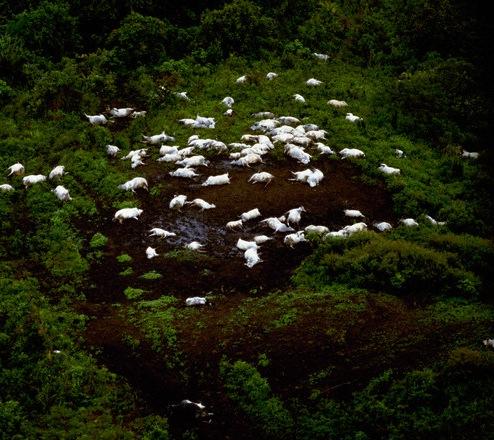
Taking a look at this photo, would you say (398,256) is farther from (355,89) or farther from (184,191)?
(355,89)

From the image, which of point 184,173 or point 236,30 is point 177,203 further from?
point 236,30

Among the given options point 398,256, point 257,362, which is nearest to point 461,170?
point 398,256

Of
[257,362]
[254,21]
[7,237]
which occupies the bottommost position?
[7,237]

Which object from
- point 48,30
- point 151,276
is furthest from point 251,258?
point 48,30

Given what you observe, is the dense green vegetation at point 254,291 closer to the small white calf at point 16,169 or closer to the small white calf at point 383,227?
the small white calf at point 16,169

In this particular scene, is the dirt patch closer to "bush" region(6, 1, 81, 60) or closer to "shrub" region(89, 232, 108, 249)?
"shrub" region(89, 232, 108, 249)

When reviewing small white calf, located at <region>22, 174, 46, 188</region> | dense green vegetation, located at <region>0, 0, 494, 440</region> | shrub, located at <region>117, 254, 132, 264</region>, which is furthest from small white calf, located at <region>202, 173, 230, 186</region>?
small white calf, located at <region>22, 174, 46, 188</region>
